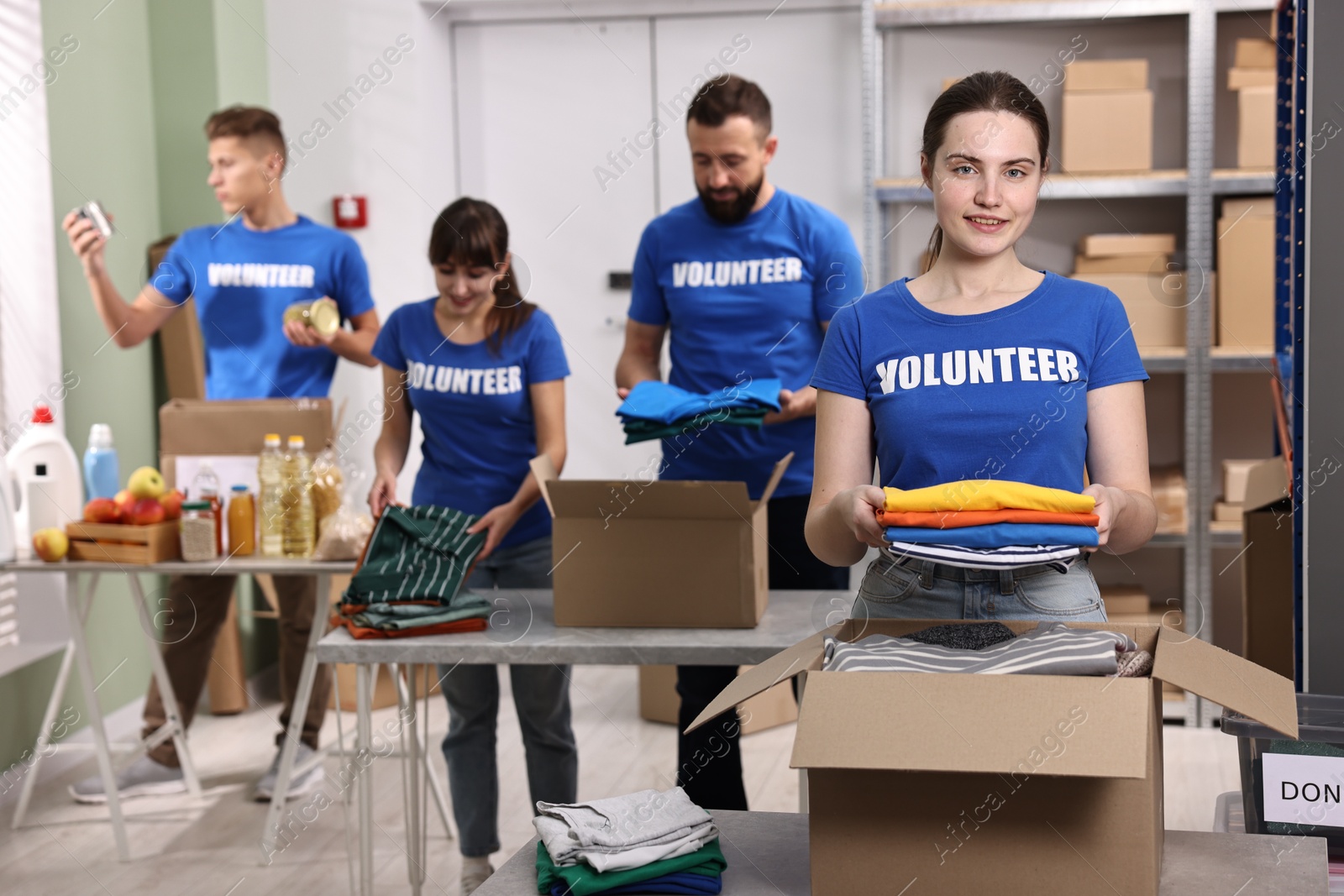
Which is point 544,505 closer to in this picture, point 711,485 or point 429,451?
point 429,451

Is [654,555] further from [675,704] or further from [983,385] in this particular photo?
[675,704]

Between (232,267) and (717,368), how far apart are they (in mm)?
1539

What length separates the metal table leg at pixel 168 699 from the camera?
318 centimetres

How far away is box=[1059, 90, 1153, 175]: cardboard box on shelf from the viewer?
3.78m

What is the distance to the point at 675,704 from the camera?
12.6 feet

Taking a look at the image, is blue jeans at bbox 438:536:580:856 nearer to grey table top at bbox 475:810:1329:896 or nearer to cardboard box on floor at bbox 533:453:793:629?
cardboard box on floor at bbox 533:453:793:629

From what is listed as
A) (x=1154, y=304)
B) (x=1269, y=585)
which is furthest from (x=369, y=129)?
(x=1269, y=585)

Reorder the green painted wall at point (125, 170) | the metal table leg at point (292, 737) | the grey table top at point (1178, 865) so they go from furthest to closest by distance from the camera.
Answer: the green painted wall at point (125, 170), the metal table leg at point (292, 737), the grey table top at point (1178, 865)

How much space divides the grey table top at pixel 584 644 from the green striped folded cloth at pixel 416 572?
4 centimetres

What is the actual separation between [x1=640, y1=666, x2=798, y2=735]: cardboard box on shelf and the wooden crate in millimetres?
1537

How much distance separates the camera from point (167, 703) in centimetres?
A: 328

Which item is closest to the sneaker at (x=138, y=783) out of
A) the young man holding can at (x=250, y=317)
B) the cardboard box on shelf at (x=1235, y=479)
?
the young man holding can at (x=250, y=317)

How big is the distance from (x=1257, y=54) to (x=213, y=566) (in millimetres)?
3236

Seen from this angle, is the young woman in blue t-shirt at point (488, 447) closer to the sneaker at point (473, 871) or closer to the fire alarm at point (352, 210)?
the sneaker at point (473, 871)
